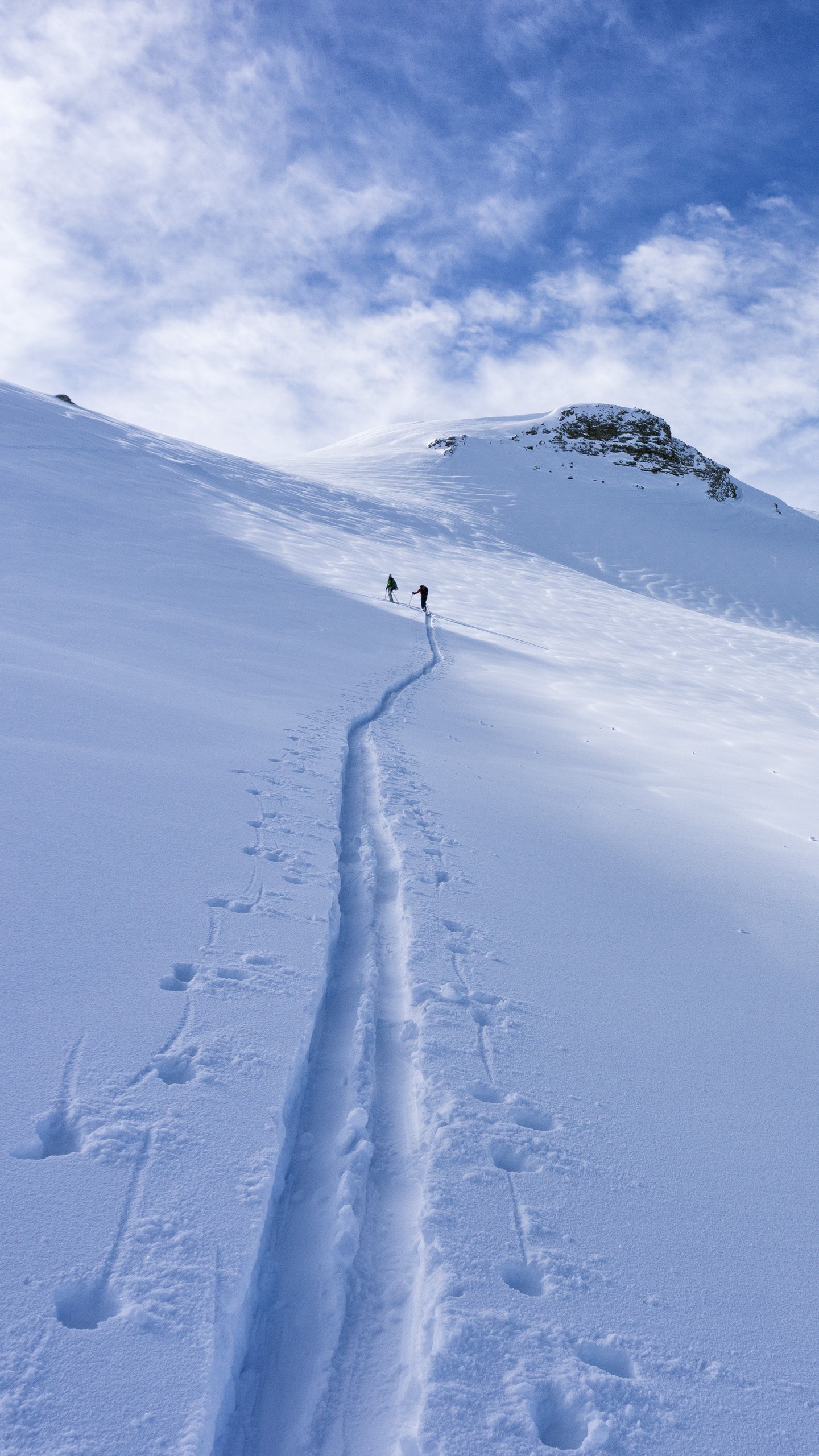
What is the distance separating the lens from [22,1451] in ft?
5.33

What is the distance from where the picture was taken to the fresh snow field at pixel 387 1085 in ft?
6.34

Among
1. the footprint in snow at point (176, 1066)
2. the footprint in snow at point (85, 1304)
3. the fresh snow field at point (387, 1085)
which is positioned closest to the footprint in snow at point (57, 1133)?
the fresh snow field at point (387, 1085)

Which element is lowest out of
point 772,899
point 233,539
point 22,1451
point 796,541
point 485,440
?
point 22,1451

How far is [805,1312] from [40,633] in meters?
8.83

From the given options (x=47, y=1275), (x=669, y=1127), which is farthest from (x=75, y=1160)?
(x=669, y=1127)

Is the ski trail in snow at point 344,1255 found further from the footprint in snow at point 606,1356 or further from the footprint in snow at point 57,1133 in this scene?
the footprint in snow at point 57,1133

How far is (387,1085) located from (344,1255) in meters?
0.73

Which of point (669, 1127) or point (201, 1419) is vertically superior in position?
point (669, 1127)

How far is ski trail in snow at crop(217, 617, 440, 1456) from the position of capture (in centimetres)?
190

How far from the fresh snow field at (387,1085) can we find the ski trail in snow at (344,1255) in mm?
11

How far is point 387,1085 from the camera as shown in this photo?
300 cm

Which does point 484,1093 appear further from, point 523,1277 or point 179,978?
point 179,978

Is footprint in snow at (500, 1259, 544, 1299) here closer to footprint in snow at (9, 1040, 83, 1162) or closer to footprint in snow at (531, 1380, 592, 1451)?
footprint in snow at (531, 1380, 592, 1451)

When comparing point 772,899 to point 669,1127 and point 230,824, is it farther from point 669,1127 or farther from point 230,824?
point 230,824
